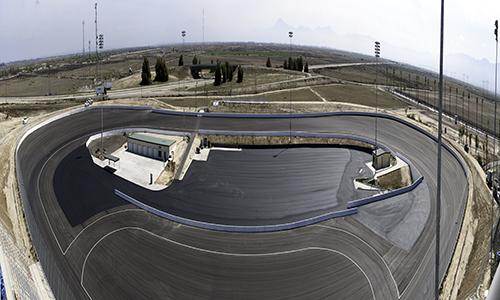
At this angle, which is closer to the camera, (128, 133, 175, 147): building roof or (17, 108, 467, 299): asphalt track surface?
(17, 108, 467, 299): asphalt track surface

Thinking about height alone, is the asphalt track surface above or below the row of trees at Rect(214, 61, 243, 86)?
below

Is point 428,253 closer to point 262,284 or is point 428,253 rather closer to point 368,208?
point 368,208

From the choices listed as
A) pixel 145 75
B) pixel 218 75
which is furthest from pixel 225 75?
pixel 145 75

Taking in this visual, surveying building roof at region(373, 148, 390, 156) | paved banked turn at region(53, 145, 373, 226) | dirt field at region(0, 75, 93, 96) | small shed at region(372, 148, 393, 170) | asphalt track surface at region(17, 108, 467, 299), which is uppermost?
dirt field at region(0, 75, 93, 96)

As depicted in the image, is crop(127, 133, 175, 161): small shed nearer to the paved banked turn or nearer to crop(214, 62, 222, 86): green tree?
the paved banked turn

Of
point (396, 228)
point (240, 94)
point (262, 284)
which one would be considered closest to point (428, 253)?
point (396, 228)

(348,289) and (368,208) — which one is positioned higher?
(368,208)

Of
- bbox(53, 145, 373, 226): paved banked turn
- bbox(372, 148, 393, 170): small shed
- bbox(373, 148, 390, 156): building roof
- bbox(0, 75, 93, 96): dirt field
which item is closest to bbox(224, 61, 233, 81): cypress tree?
bbox(0, 75, 93, 96): dirt field

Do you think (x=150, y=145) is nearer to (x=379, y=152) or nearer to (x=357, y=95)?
(x=379, y=152)
